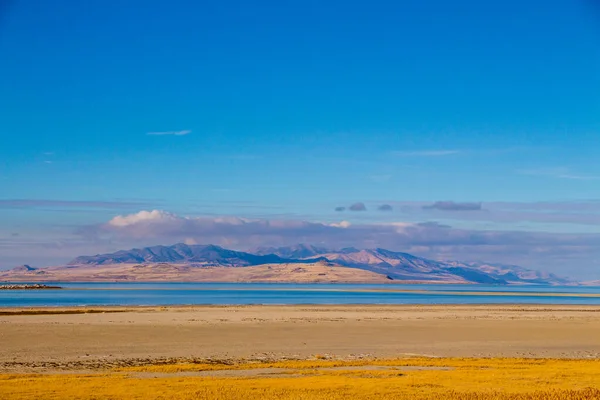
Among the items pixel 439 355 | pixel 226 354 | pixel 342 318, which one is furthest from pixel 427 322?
pixel 226 354

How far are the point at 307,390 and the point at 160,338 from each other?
72.6 feet

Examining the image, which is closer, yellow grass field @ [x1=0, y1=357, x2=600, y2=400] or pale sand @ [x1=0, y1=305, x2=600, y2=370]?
yellow grass field @ [x1=0, y1=357, x2=600, y2=400]

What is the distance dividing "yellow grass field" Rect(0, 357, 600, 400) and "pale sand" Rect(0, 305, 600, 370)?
4.75m

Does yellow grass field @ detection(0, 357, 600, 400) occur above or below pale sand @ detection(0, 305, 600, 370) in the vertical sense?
above

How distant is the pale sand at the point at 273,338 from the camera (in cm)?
3575

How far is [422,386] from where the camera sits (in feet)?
78.8

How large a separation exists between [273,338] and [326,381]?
19166 millimetres

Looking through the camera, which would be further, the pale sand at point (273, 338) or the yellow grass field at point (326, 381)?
the pale sand at point (273, 338)

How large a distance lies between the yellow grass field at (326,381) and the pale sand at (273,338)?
187 inches

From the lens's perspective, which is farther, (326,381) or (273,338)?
(273,338)

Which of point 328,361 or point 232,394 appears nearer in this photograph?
point 232,394

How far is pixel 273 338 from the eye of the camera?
144ft

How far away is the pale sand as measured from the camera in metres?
35.8

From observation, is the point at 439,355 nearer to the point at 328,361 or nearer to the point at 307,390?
the point at 328,361
